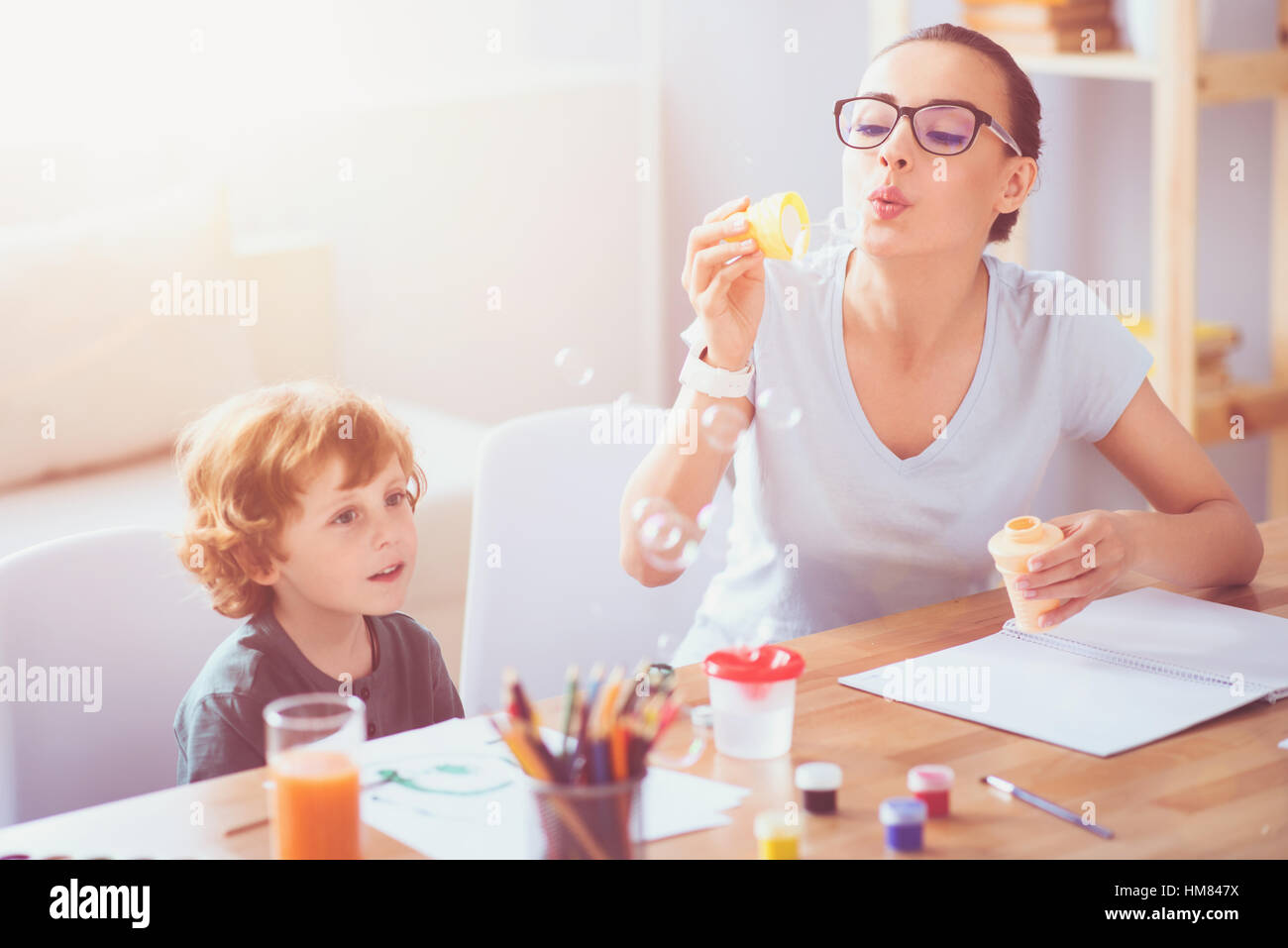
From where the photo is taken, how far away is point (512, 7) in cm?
385

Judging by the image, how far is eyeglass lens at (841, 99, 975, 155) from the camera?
1.66 meters

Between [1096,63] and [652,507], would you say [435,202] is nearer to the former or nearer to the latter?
[1096,63]

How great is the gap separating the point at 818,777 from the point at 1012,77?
37.7 inches

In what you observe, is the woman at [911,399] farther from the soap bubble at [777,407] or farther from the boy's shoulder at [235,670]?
the boy's shoulder at [235,670]

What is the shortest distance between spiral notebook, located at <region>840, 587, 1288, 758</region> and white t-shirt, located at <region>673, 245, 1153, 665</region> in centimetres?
22

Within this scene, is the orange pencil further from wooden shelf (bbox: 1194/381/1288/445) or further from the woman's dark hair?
wooden shelf (bbox: 1194/381/1288/445)

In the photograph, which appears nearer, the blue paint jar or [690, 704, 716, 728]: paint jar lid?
the blue paint jar

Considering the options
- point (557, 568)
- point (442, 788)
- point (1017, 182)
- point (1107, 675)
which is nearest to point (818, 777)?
point (442, 788)

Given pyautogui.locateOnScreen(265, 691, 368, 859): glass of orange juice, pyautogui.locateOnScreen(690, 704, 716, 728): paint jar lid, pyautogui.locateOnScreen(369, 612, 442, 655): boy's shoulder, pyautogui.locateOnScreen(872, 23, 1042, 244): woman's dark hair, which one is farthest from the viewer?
pyautogui.locateOnScreen(872, 23, 1042, 244): woman's dark hair

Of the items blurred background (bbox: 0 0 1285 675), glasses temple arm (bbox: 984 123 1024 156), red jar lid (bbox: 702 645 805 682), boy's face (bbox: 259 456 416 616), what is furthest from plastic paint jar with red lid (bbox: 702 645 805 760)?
blurred background (bbox: 0 0 1285 675)

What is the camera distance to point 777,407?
1755mm

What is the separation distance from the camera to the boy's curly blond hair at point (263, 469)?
1514 millimetres
